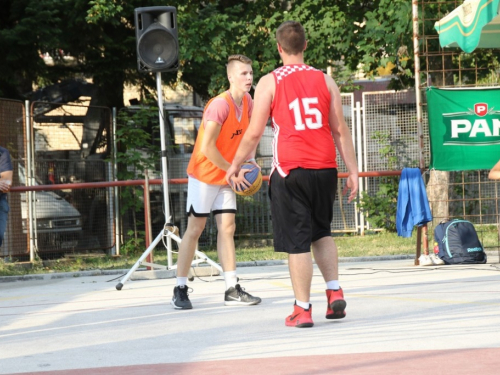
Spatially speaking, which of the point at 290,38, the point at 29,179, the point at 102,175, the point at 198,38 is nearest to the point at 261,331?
the point at 290,38

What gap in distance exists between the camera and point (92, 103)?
60.8 feet

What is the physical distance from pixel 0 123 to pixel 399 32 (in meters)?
7.28

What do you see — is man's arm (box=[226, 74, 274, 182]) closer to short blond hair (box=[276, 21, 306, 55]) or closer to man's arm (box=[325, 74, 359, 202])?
short blond hair (box=[276, 21, 306, 55])

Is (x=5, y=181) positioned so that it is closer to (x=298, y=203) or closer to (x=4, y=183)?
(x=4, y=183)

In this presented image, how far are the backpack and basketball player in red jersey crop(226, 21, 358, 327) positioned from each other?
17.1 feet

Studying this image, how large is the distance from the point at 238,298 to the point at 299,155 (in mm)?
2043

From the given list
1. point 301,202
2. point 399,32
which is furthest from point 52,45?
point 301,202

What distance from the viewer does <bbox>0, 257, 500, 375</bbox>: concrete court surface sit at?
5410mm

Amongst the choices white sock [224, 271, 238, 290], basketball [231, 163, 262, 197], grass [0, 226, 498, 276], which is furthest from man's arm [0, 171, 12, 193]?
basketball [231, 163, 262, 197]

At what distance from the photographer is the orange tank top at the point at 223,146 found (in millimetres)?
8438

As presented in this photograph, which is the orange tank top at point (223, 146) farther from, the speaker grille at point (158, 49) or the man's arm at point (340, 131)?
the speaker grille at point (158, 49)

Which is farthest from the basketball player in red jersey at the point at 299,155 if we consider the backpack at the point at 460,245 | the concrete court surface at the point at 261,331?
the backpack at the point at 460,245

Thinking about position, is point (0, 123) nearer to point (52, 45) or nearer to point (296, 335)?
point (52, 45)

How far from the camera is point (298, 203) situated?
685 centimetres
